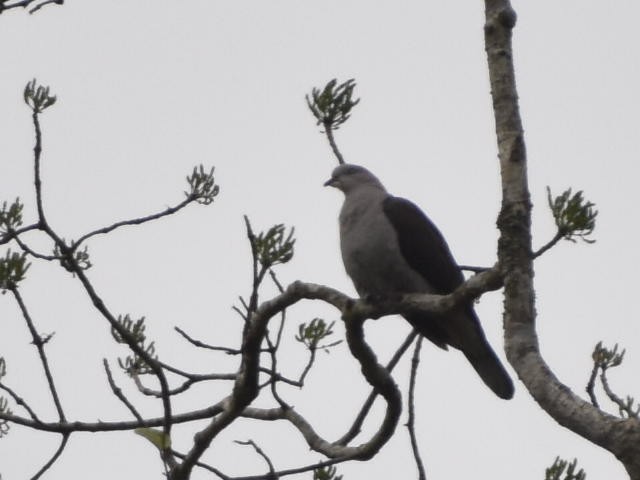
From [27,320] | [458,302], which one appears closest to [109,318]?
[27,320]

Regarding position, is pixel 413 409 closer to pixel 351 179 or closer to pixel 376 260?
pixel 376 260

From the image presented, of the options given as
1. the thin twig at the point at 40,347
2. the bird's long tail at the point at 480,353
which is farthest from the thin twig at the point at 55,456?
the bird's long tail at the point at 480,353

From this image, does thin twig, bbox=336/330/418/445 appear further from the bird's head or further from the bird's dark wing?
the bird's head

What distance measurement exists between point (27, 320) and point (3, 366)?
54 cm

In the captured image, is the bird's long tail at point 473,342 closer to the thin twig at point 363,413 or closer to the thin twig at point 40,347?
the thin twig at point 363,413

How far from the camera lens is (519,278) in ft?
9.62

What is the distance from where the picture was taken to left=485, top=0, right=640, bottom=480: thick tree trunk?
2480 millimetres

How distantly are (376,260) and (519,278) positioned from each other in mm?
2502

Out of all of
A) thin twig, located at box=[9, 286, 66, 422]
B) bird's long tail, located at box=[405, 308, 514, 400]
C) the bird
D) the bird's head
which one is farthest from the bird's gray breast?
thin twig, located at box=[9, 286, 66, 422]

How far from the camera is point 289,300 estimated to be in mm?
3998

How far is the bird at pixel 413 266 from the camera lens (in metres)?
5.41

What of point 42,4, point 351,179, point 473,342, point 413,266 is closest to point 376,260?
point 413,266

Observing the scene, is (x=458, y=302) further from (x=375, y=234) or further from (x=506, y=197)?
(x=375, y=234)

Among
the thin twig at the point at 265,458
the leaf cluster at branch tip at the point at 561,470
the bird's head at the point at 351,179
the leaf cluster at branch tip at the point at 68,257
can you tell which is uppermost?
the bird's head at the point at 351,179
